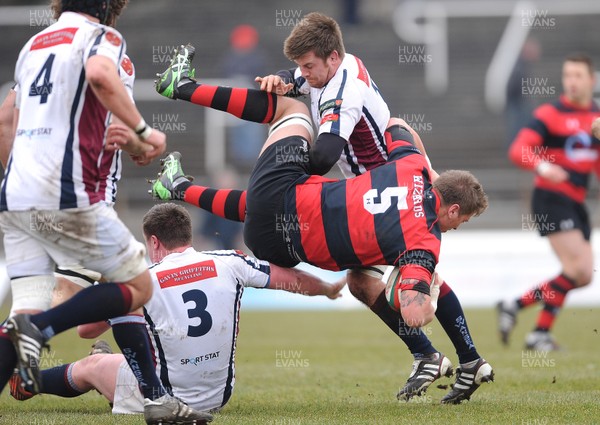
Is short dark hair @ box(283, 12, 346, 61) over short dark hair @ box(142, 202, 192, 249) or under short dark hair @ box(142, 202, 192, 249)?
over

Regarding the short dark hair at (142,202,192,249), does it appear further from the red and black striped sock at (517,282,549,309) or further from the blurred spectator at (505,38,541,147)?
the blurred spectator at (505,38,541,147)

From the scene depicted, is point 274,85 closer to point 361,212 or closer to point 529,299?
point 361,212

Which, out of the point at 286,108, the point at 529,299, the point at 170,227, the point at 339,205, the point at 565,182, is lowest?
the point at 529,299

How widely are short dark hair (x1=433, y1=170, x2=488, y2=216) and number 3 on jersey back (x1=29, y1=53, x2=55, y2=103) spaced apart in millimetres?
2567

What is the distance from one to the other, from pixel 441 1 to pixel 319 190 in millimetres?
18907

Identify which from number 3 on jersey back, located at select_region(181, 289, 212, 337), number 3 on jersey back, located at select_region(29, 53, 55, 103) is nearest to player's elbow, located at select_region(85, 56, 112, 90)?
number 3 on jersey back, located at select_region(29, 53, 55, 103)

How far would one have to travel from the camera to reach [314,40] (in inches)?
248

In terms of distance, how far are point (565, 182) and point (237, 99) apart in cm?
540

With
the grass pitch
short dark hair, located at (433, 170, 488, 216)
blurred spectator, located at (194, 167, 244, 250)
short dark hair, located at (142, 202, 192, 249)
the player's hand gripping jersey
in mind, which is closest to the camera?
the player's hand gripping jersey

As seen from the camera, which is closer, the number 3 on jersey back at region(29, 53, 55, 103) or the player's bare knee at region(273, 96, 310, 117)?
the number 3 on jersey back at region(29, 53, 55, 103)

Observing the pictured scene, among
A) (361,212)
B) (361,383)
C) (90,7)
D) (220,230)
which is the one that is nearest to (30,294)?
(90,7)

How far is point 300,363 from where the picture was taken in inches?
365

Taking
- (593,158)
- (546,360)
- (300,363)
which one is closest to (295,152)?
(300,363)

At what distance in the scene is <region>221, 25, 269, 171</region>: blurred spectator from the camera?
1909cm
